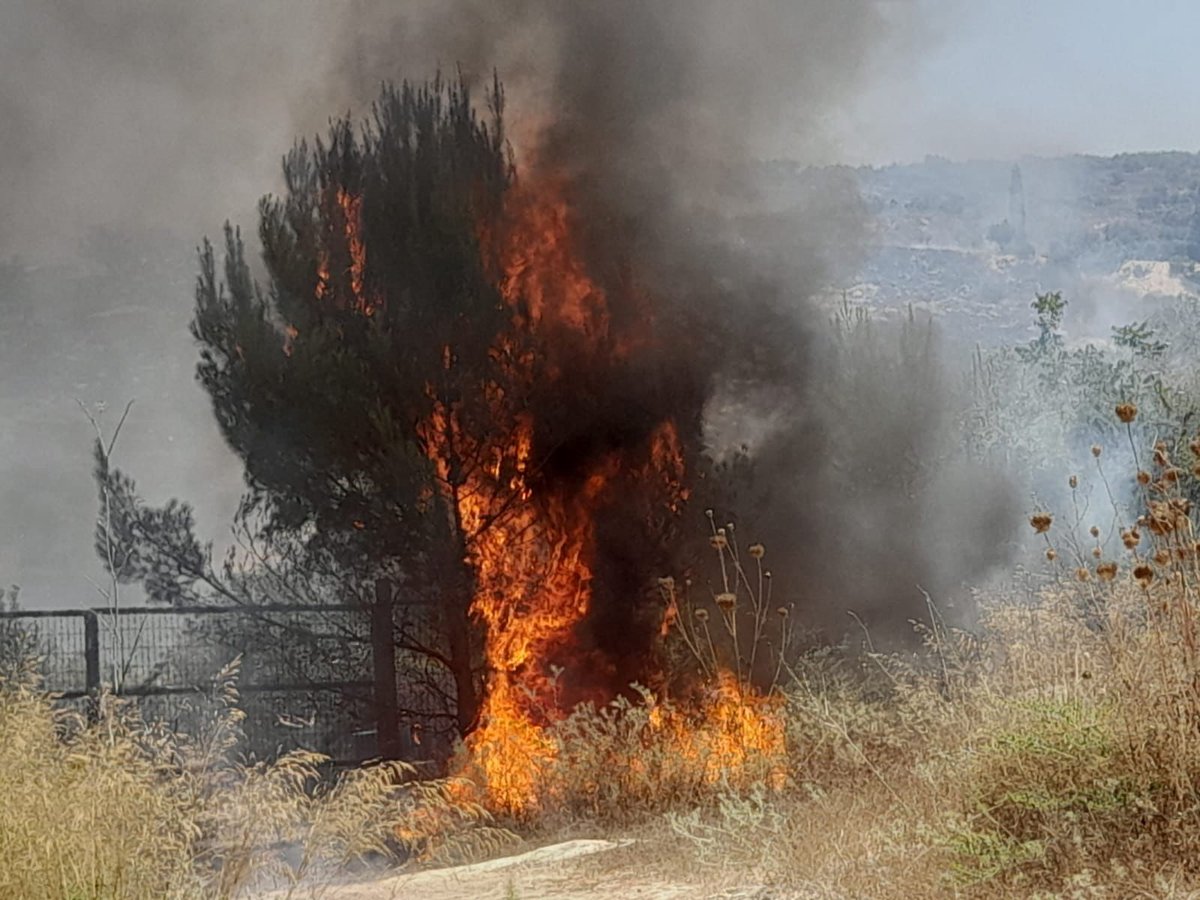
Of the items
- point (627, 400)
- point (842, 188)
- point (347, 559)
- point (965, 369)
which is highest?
point (842, 188)

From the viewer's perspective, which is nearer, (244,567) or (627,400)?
(627,400)

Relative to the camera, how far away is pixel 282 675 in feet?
38.5

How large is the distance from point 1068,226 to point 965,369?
8.42 m

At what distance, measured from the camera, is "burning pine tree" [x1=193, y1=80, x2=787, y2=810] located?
36.5 ft

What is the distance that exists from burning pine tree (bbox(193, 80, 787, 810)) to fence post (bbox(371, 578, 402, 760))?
0.77 feet

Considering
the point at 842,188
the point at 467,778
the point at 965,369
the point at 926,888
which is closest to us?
the point at 926,888

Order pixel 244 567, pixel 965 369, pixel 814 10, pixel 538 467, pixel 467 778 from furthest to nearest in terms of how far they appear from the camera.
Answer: pixel 965 369 → pixel 814 10 → pixel 244 567 → pixel 538 467 → pixel 467 778

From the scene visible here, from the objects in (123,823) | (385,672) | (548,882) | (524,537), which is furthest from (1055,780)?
(385,672)

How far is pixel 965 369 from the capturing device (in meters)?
19.9

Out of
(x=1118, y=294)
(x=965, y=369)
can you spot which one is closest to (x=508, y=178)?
(x=965, y=369)

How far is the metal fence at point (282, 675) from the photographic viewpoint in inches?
457

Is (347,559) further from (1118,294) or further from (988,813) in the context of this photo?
(1118,294)

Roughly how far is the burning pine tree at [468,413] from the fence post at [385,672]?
24 centimetres

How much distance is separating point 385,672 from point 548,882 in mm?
4636
